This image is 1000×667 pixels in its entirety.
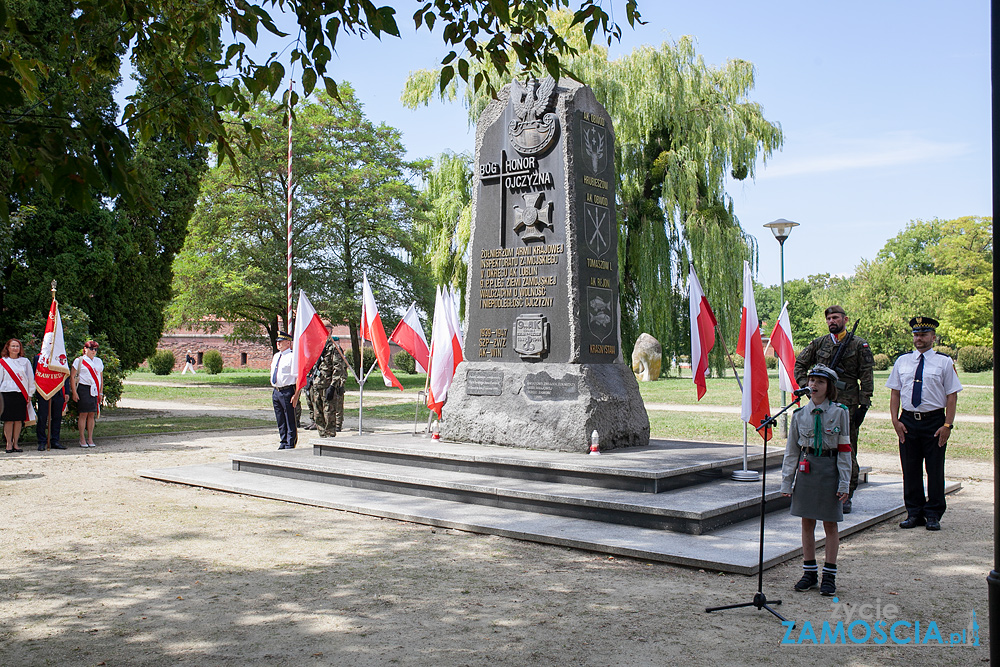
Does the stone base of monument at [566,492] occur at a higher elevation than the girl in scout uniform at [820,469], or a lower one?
lower

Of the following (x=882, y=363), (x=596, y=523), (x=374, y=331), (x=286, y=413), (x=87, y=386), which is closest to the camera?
(x=596, y=523)

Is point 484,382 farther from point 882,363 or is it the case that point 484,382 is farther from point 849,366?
point 882,363

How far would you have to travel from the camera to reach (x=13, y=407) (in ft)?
43.0

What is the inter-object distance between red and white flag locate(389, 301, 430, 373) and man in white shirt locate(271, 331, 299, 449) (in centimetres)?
158

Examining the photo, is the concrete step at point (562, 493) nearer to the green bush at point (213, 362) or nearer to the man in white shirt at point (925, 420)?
the man in white shirt at point (925, 420)

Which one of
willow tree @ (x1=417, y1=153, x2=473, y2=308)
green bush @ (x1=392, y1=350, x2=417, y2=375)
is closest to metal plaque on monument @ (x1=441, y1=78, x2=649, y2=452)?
willow tree @ (x1=417, y1=153, x2=473, y2=308)

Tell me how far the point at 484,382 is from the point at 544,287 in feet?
4.47

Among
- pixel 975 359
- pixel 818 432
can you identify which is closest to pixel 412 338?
pixel 818 432

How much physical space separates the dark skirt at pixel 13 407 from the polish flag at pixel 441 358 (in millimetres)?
7103

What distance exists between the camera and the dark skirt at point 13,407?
1304 cm

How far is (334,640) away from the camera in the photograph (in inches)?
175

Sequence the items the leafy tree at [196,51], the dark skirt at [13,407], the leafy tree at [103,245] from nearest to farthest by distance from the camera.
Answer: the leafy tree at [196,51] < the dark skirt at [13,407] < the leafy tree at [103,245]

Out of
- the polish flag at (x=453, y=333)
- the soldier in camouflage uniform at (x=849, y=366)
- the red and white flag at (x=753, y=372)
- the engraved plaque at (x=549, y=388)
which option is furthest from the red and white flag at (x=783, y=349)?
the polish flag at (x=453, y=333)

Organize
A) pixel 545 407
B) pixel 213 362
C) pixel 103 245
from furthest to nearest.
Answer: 1. pixel 213 362
2. pixel 103 245
3. pixel 545 407
